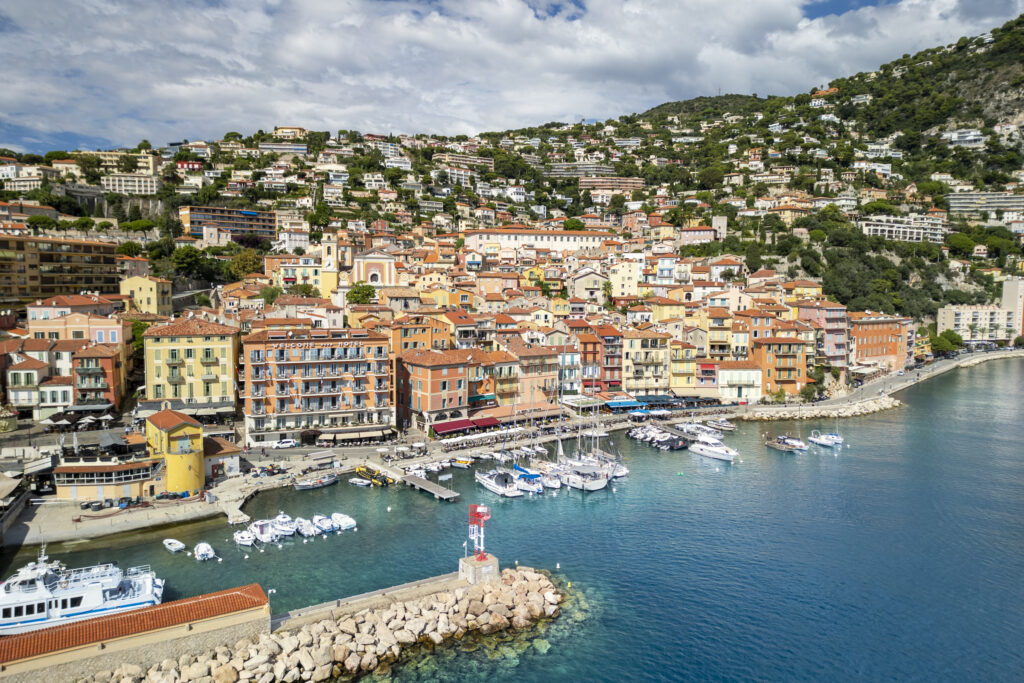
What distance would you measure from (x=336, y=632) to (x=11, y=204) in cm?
6319

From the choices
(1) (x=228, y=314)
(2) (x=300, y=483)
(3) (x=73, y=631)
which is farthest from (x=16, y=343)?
(3) (x=73, y=631)

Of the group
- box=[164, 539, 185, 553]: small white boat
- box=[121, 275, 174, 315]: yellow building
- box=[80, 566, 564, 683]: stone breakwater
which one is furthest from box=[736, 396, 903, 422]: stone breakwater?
box=[121, 275, 174, 315]: yellow building

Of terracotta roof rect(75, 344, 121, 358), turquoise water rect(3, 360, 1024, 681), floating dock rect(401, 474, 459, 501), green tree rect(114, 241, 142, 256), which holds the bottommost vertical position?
turquoise water rect(3, 360, 1024, 681)

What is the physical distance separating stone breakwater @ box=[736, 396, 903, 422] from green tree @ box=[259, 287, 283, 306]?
34011mm

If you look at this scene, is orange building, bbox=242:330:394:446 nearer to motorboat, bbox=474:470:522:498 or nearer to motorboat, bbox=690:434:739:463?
motorboat, bbox=474:470:522:498

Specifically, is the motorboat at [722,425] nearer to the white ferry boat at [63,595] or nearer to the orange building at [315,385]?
the orange building at [315,385]

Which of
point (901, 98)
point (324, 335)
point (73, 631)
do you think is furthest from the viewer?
point (901, 98)

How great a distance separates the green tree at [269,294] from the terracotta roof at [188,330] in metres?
15.4

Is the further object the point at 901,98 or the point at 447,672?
the point at 901,98

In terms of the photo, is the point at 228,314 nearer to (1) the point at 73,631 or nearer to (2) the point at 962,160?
(1) the point at 73,631

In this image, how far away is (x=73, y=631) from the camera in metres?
14.8

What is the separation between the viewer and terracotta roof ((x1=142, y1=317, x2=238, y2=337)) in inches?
1272

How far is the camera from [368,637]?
16.7 m

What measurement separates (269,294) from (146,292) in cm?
819
